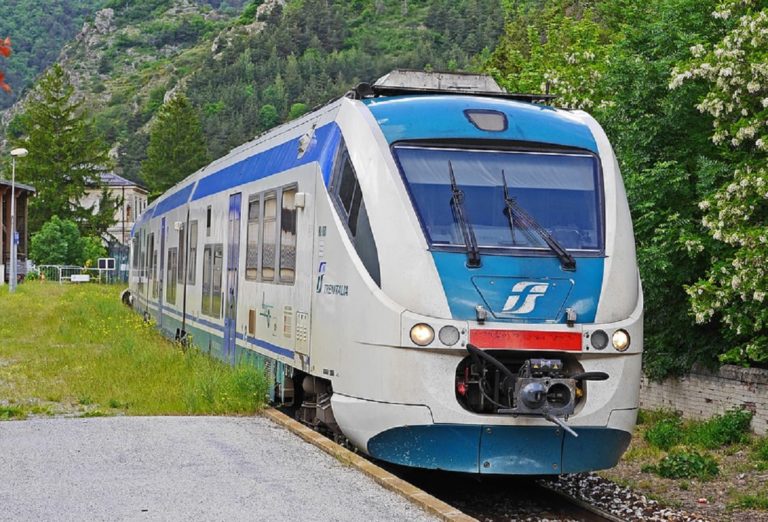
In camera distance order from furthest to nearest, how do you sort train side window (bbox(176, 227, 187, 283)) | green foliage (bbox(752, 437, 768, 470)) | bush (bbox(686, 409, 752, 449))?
Result: train side window (bbox(176, 227, 187, 283)) < bush (bbox(686, 409, 752, 449)) < green foliage (bbox(752, 437, 768, 470))

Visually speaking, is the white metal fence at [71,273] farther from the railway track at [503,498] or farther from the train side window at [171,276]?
the railway track at [503,498]

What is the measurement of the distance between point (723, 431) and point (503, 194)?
8518 millimetres

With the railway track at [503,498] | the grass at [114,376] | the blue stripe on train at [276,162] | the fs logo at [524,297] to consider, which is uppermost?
the blue stripe on train at [276,162]

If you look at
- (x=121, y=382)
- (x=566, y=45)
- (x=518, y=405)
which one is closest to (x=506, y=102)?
(x=518, y=405)

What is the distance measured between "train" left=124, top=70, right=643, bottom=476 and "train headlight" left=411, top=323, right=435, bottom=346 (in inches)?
Result: 0.4

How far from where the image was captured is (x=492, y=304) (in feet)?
31.4

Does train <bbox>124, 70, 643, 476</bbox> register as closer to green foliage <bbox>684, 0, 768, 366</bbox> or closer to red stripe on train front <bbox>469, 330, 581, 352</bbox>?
red stripe on train front <bbox>469, 330, 581, 352</bbox>

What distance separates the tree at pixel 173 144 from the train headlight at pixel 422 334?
10265 cm

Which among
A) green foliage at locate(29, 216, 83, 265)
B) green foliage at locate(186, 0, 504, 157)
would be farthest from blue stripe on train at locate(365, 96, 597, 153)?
green foliage at locate(186, 0, 504, 157)

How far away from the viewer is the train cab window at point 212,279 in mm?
16750

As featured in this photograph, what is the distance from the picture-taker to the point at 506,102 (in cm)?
1123

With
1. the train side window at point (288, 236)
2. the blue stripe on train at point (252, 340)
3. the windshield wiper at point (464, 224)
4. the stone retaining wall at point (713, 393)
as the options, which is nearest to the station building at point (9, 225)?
the blue stripe on train at point (252, 340)

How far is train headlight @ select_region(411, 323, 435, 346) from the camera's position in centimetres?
939

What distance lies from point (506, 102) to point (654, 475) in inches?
230
